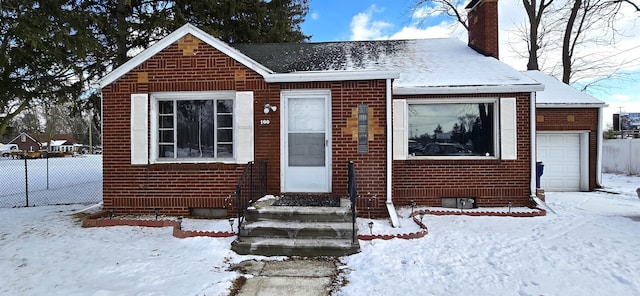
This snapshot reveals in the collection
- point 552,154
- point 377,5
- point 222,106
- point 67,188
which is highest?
point 377,5

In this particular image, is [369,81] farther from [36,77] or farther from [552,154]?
[36,77]

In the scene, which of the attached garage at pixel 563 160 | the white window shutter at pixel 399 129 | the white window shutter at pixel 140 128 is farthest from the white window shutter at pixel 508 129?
the white window shutter at pixel 140 128

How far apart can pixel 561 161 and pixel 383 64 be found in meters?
7.03

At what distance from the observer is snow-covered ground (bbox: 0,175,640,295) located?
153 inches

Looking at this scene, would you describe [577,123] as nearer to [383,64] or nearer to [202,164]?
[383,64]

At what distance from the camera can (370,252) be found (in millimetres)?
4996

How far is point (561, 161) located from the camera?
1109cm

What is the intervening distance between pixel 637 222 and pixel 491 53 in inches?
204

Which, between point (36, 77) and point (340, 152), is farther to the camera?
point (36, 77)

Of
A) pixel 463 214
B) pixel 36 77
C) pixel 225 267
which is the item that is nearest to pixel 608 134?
pixel 463 214

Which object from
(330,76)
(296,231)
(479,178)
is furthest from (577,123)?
(296,231)

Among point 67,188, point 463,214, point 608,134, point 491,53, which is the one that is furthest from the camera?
point 608,134

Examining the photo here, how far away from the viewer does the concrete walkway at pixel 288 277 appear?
3.86 m

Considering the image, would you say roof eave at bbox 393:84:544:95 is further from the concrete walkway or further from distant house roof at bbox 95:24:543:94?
the concrete walkway
